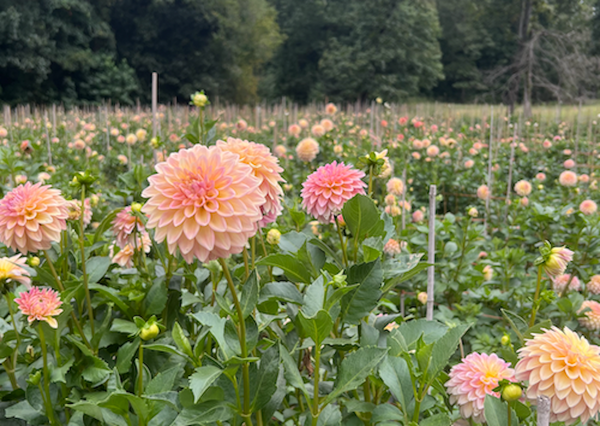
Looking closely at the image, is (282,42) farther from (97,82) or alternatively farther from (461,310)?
(461,310)

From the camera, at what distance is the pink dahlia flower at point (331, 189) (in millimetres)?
715

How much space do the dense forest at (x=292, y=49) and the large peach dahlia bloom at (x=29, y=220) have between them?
51.7 ft

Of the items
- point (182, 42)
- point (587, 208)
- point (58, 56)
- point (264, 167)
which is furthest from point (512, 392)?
point (182, 42)

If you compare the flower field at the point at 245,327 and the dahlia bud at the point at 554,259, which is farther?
the dahlia bud at the point at 554,259

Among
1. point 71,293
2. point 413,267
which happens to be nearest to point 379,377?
point 413,267

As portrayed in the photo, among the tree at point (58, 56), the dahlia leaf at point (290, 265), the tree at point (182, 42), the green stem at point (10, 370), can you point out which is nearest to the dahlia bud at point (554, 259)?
the dahlia leaf at point (290, 265)

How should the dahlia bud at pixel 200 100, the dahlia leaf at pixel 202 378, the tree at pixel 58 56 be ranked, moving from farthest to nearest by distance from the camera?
the tree at pixel 58 56, the dahlia bud at pixel 200 100, the dahlia leaf at pixel 202 378

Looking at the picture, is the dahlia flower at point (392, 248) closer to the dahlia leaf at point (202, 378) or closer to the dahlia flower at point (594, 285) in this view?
the dahlia flower at point (594, 285)

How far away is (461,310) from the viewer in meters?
1.58

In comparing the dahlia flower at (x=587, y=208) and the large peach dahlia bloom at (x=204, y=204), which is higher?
the large peach dahlia bloom at (x=204, y=204)

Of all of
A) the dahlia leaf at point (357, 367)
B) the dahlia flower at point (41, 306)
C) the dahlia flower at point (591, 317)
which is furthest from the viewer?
the dahlia flower at point (591, 317)

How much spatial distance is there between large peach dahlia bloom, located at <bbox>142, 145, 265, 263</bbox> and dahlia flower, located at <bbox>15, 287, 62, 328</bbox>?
0.33 m

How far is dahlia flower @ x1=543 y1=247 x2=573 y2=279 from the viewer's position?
0.70 m

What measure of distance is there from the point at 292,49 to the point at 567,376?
25.0 metres
